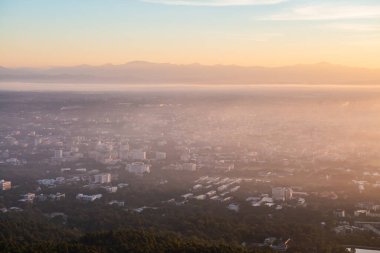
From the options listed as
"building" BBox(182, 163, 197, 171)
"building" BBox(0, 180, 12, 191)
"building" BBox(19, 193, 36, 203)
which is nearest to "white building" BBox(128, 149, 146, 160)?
"building" BBox(182, 163, 197, 171)

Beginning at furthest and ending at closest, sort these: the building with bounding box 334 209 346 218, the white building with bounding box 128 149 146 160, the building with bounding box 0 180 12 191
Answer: the white building with bounding box 128 149 146 160 → the building with bounding box 0 180 12 191 → the building with bounding box 334 209 346 218

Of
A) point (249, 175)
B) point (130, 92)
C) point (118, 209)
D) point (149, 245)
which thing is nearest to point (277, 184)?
point (249, 175)

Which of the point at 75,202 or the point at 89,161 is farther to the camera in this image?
the point at 89,161

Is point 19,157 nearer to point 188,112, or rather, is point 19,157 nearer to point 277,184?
point 277,184

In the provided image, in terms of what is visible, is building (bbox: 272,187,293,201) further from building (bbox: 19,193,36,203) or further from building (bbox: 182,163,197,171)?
building (bbox: 19,193,36,203)

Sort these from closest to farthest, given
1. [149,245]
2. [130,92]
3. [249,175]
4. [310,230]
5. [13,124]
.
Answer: [149,245], [310,230], [249,175], [13,124], [130,92]

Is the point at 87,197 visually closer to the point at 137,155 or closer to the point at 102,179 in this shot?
the point at 102,179
